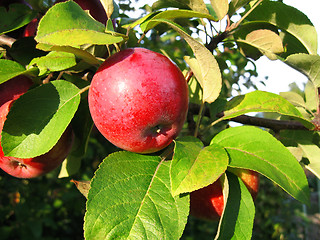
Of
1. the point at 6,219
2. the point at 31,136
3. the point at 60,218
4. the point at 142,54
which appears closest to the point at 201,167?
the point at 142,54

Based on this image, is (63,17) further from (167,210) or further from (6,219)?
(6,219)

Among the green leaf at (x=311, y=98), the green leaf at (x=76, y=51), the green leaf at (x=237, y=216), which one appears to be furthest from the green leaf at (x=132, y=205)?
the green leaf at (x=311, y=98)

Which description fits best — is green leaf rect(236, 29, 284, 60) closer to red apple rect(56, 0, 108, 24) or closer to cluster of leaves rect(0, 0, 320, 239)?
cluster of leaves rect(0, 0, 320, 239)

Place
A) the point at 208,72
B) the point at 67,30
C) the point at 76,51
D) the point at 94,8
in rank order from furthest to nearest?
the point at 94,8 → the point at 208,72 → the point at 76,51 → the point at 67,30

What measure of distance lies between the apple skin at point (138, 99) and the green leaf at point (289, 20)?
411mm

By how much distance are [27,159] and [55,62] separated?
0.97 ft

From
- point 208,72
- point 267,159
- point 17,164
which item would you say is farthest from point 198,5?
point 17,164

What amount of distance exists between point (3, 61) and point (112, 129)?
0.34 m

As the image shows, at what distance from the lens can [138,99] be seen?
684 millimetres

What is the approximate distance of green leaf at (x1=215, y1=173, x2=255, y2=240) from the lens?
0.71 metres

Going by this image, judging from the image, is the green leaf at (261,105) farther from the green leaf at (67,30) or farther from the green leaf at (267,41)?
the green leaf at (67,30)

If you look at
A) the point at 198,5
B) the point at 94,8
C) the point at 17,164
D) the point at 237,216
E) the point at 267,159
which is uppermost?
the point at 198,5

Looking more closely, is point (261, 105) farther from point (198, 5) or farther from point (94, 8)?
point (94, 8)

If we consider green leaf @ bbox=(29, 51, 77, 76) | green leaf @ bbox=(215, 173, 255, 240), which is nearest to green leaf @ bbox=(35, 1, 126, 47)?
green leaf @ bbox=(29, 51, 77, 76)
